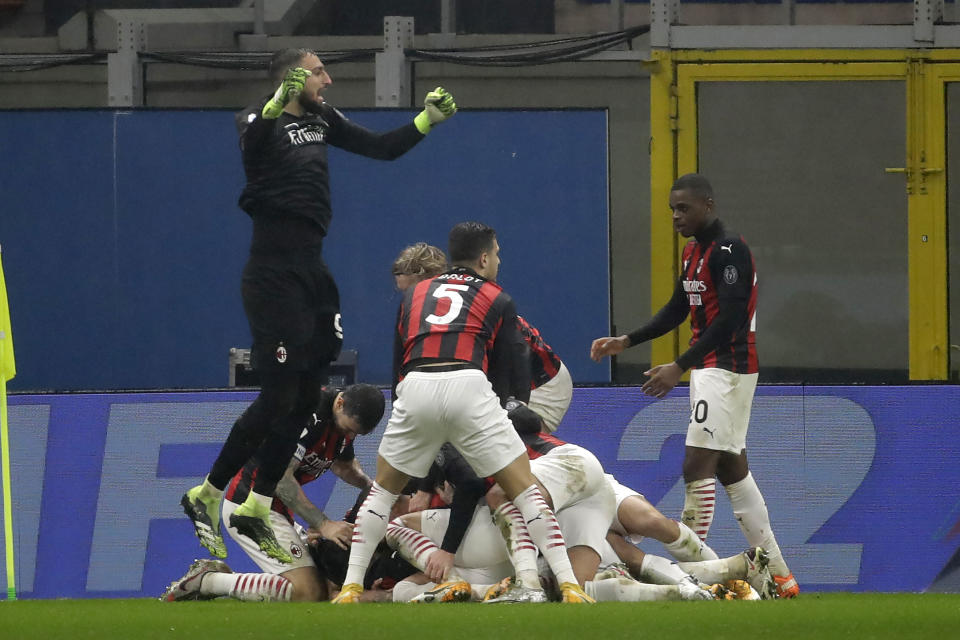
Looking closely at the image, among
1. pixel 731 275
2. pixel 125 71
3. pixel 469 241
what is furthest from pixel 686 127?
pixel 469 241

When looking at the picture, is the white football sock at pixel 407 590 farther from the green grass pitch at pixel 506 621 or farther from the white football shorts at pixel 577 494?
the white football shorts at pixel 577 494

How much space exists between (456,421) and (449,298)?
1.74 feet

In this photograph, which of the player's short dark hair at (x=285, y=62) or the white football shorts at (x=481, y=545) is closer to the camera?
the white football shorts at (x=481, y=545)

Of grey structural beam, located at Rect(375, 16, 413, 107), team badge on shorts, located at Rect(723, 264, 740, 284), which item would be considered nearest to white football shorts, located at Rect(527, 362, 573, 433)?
team badge on shorts, located at Rect(723, 264, 740, 284)

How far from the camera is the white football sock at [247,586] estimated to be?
6.65m

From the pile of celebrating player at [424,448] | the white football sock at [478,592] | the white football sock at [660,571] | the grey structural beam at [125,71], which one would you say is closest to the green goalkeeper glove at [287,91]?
the pile of celebrating player at [424,448]

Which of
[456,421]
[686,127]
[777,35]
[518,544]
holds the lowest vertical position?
[518,544]

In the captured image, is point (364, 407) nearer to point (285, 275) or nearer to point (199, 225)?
point (285, 275)

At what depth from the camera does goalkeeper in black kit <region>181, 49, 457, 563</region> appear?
6.27 meters

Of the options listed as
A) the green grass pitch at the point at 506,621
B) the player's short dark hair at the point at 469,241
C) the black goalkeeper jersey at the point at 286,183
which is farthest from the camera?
the black goalkeeper jersey at the point at 286,183

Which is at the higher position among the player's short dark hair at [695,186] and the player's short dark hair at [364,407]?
A: the player's short dark hair at [695,186]

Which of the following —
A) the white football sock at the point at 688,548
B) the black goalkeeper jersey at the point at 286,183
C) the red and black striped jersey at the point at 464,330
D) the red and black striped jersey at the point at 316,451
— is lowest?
the white football sock at the point at 688,548

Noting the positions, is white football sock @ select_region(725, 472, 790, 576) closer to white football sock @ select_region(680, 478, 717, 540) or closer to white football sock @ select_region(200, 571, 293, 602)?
white football sock @ select_region(680, 478, 717, 540)

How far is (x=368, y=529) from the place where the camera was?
19.4ft
